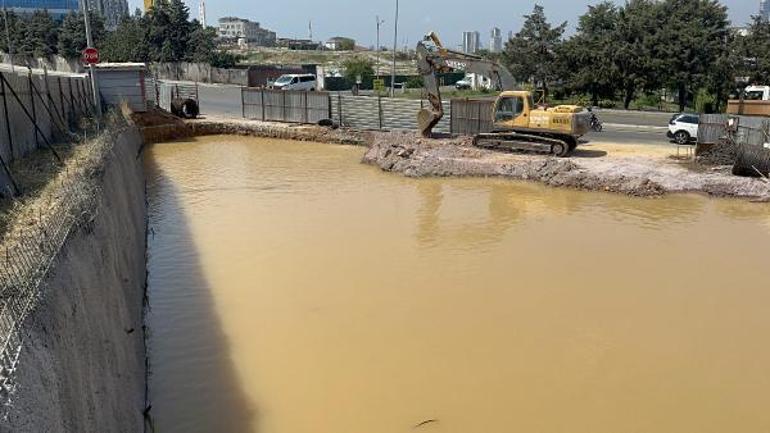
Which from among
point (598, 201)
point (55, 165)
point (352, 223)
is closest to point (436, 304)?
point (352, 223)

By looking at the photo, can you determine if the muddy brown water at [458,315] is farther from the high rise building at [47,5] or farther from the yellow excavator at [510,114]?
the high rise building at [47,5]

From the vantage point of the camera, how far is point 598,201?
62.1 feet

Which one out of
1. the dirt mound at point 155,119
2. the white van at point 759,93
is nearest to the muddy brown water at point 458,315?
the dirt mound at point 155,119

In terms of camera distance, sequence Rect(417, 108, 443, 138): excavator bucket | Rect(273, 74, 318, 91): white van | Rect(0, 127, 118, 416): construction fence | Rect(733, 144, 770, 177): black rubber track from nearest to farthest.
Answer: Rect(0, 127, 118, 416): construction fence
Rect(733, 144, 770, 177): black rubber track
Rect(417, 108, 443, 138): excavator bucket
Rect(273, 74, 318, 91): white van

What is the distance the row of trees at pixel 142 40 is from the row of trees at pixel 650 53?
42.5 metres

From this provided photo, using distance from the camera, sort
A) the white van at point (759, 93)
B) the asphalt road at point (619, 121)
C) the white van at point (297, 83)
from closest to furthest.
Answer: the asphalt road at point (619, 121) → the white van at point (759, 93) → the white van at point (297, 83)

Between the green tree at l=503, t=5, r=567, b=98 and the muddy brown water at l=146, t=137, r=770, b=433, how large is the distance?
30438 mm

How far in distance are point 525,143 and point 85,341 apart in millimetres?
20704

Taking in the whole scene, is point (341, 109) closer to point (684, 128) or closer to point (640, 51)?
point (684, 128)

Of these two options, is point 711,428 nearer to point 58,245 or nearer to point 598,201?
point 58,245

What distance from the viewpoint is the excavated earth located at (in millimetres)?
19484

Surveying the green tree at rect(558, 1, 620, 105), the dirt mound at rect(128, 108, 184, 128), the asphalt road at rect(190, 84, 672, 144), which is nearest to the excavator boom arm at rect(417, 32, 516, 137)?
the asphalt road at rect(190, 84, 672, 144)

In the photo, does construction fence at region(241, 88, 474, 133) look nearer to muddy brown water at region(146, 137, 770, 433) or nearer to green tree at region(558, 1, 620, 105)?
muddy brown water at region(146, 137, 770, 433)

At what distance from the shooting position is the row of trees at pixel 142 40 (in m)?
74.2
